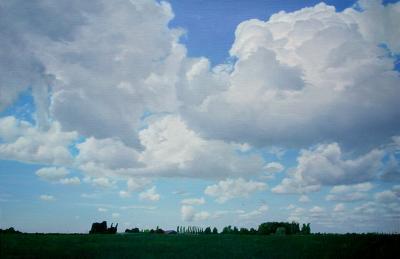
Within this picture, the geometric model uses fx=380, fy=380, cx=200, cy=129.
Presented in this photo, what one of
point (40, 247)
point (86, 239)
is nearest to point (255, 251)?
point (86, 239)

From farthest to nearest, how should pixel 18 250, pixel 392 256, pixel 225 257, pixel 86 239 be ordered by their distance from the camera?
pixel 86 239 < pixel 392 256 < pixel 225 257 < pixel 18 250

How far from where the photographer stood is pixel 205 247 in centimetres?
4212

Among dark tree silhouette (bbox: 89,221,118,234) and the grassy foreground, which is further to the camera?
dark tree silhouette (bbox: 89,221,118,234)

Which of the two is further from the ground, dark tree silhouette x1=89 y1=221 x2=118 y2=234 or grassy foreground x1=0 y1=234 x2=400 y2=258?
dark tree silhouette x1=89 y1=221 x2=118 y2=234

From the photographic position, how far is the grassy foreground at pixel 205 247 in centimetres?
3578

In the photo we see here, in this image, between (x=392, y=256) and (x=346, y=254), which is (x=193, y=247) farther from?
(x=392, y=256)

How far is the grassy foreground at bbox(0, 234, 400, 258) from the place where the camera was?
35.8 metres

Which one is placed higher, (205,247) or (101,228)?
(101,228)

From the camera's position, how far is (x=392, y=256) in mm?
41156

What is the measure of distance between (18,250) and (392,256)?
37917 mm

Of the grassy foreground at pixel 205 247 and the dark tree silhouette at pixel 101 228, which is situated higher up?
the dark tree silhouette at pixel 101 228

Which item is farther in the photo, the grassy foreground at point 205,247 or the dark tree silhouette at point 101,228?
the dark tree silhouette at point 101,228

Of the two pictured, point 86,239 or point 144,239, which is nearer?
point 86,239

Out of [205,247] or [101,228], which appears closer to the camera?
[205,247]
